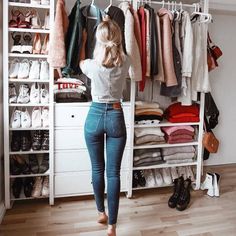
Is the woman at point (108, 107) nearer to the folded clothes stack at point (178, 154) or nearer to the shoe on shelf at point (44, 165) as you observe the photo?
the shoe on shelf at point (44, 165)

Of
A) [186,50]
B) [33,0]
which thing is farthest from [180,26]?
[33,0]

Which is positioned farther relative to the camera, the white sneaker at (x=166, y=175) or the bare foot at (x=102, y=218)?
the white sneaker at (x=166, y=175)

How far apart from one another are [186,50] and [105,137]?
3.72 feet

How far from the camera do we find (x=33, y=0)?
220 cm

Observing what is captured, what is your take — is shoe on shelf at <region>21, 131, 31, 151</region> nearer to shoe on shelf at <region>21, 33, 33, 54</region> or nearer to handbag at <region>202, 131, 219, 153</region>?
shoe on shelf at <region>21, 33, 33, 54</region>

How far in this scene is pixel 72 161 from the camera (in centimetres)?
243

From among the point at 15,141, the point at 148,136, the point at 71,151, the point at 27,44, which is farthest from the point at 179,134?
the point at 27,44

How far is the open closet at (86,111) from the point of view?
2234 mm

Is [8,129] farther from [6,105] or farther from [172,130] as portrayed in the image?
[172,130]

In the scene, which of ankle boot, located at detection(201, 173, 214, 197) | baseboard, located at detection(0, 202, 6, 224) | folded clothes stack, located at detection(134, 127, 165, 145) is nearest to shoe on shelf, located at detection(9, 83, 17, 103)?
baseboard, located at detection(0, 202, 6, 224)

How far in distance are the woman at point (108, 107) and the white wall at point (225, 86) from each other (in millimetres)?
1806

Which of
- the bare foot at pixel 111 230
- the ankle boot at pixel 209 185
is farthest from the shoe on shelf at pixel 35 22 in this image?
the ankle boot at pixel 209 185

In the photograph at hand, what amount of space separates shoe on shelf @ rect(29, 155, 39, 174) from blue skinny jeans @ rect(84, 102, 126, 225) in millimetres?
662

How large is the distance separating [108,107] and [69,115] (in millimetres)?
589
